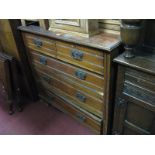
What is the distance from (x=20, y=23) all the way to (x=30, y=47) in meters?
0.25

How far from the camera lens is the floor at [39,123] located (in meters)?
1.77

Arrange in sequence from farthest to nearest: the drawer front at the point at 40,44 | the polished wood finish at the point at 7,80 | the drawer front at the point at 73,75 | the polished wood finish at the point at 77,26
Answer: the polished wood finish at the point at 7,80 < the drawer front at the point at 40,44 < the drawer front at the point at 73,75 < the polished wood finish at the point at 77,26

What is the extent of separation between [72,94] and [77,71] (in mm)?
341

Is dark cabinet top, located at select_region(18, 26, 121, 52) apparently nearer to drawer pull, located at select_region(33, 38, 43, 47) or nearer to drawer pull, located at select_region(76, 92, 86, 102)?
drawer pull, located at select_region(33, 38, 43, 47)

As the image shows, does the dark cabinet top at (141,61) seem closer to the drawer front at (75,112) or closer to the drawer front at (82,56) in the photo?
the drawer front at (82,56)

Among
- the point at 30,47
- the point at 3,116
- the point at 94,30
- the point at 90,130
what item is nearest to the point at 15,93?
the point at 3,116

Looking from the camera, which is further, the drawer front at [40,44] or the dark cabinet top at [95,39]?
the drawer front at [40,44]

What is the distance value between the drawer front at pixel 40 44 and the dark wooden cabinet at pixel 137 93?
0.64m

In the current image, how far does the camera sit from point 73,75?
4.82 ft

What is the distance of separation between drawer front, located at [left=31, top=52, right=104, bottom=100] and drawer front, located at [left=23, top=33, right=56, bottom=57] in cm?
8

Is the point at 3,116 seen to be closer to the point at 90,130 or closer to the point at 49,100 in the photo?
the point at 49,100

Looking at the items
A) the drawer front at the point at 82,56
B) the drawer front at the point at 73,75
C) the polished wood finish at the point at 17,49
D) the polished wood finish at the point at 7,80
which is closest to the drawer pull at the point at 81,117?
the drawer front at the point at 73,75

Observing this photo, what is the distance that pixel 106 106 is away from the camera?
53.5 inches

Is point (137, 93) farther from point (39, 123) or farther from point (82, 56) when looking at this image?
point (39, 123)
